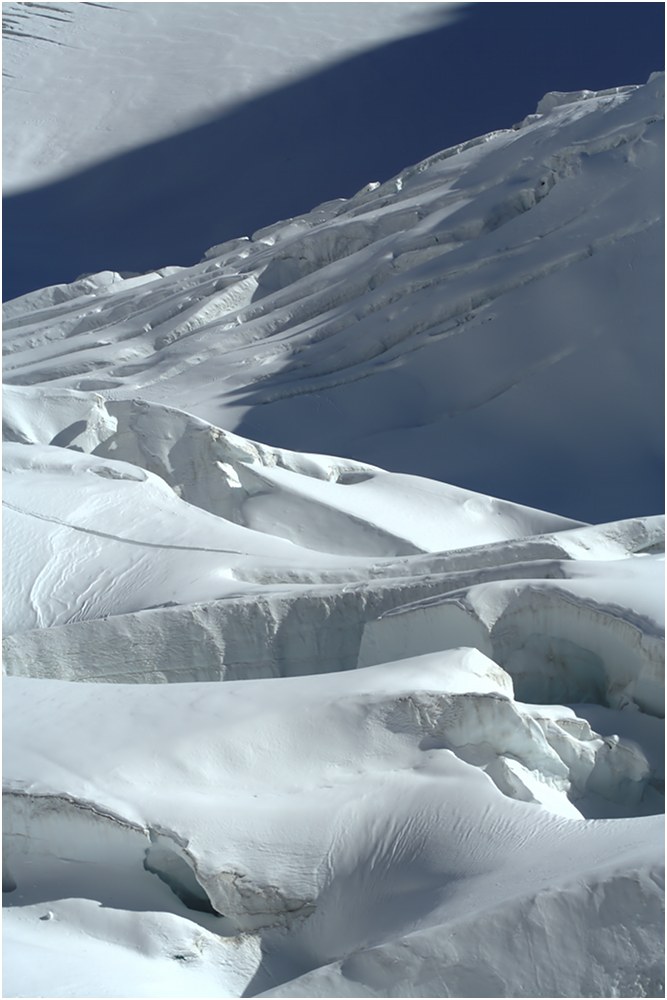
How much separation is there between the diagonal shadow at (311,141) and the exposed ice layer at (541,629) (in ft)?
61.7

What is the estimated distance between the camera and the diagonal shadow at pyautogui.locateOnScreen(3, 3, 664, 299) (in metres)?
23.6

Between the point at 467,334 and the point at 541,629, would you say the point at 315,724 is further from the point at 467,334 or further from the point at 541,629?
the point at 467,334

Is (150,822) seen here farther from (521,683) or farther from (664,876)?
(521,683)

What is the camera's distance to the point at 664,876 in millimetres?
2531

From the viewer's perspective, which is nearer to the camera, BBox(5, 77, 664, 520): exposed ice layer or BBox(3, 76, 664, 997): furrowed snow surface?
BBox(3, 76, 664, 997): furrowed snow surface

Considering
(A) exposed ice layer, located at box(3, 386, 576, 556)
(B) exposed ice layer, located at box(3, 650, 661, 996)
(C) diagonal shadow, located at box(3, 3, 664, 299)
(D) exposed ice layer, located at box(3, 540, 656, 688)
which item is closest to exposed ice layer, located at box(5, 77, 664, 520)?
(A) exposed ice layer, located at box(3, 386, 576, 556)

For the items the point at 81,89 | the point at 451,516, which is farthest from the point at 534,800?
the point at 81,89

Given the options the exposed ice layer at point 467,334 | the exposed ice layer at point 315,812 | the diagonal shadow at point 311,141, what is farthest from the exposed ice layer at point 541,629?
the diagonal shadow at point 311,141

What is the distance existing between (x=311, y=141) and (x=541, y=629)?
2275 centimetres

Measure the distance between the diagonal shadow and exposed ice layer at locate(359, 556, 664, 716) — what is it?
1879 cm

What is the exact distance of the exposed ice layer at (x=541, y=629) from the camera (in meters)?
3.98

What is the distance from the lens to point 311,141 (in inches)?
1012

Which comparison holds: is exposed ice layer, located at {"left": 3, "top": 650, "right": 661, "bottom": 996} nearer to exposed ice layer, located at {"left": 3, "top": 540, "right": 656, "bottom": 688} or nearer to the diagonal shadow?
exposed ice layer, located at {"left": 3, "top": 540, "right": 656, "bottom": 688}

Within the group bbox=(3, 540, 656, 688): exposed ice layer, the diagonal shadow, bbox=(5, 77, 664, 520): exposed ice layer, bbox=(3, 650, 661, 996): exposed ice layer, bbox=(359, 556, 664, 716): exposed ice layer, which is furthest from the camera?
the diagonal shadow
